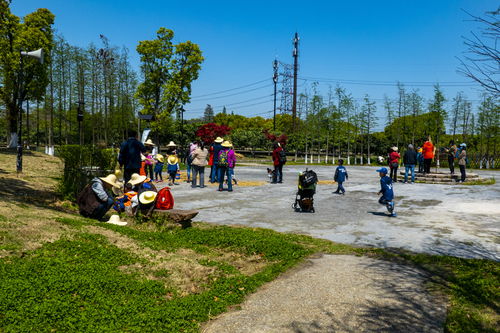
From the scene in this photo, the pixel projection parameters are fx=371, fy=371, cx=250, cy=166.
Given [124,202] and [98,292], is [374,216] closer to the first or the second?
[124,202]

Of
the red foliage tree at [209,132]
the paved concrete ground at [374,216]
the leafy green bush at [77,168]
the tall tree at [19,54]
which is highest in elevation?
the tall tree at [19,54]

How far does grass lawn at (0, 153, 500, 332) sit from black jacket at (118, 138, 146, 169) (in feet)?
8.73

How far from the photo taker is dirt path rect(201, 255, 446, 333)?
3785mm

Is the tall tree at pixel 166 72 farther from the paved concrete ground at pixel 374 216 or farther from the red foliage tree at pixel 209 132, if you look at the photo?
the paved concrete ground at pixel 374 216

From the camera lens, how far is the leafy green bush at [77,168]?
1067 cm

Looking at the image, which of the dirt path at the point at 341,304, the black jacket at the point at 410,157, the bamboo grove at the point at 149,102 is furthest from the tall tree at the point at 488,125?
the dirt path at the point at 341,304

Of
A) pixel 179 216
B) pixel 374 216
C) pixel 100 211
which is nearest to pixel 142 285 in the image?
pixel 179 216

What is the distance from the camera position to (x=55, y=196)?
10.9 meters

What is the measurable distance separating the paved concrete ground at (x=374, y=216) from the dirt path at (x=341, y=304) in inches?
77.2

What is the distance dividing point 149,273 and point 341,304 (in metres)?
2.59

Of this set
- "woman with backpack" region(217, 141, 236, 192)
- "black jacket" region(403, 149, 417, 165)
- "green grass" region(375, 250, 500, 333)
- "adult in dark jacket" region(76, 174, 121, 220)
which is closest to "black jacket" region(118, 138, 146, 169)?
"adult in dark jacket" region(76, 174, 121, 220)

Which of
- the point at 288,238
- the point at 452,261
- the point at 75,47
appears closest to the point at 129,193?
the point at 288,238

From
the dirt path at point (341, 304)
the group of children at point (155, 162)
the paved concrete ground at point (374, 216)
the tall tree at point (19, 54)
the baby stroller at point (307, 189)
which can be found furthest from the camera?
the tall tree at point (19, 54)

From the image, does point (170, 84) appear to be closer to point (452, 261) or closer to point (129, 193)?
point (129, 193)
